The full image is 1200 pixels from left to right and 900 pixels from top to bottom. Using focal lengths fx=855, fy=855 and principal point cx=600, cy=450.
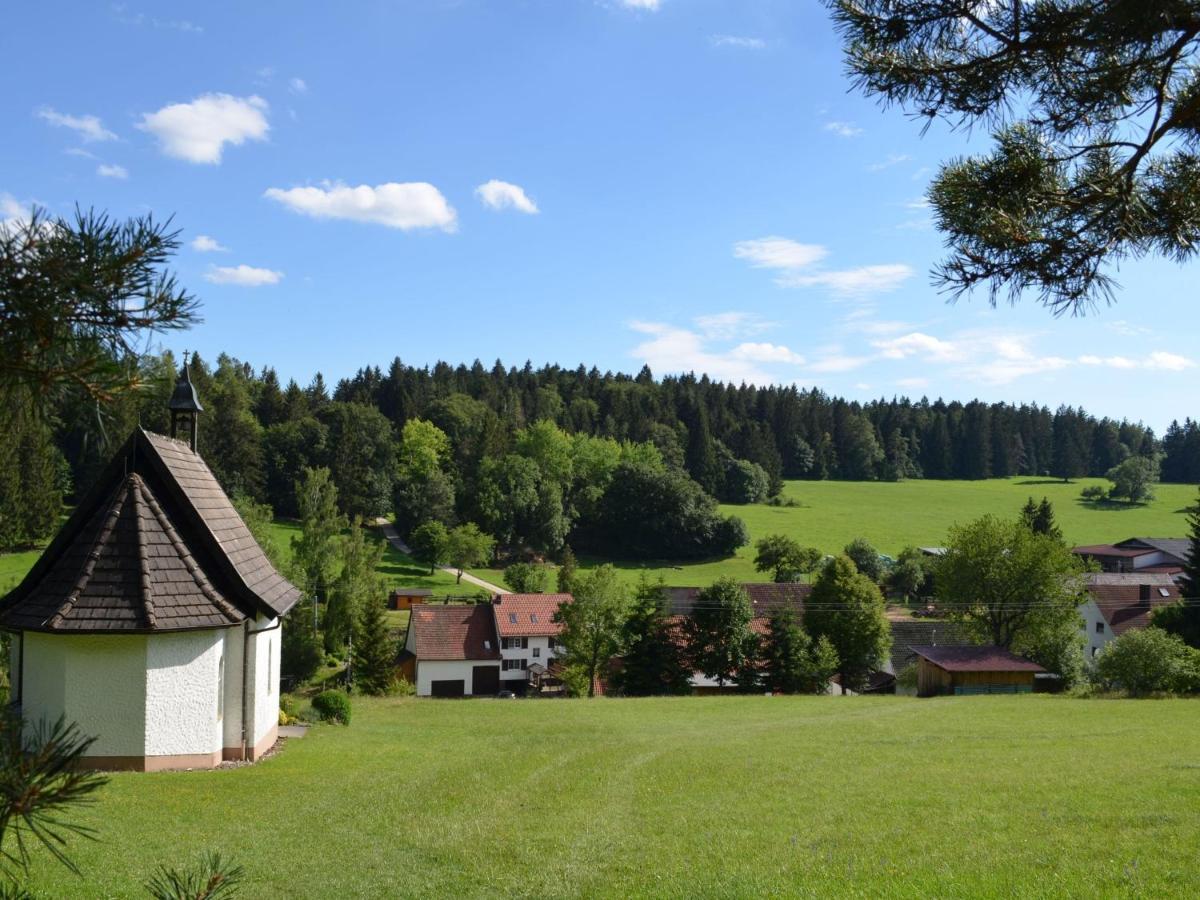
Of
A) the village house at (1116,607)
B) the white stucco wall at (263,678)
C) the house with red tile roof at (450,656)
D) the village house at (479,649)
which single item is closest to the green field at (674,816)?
the white stucco wall at (263,678)

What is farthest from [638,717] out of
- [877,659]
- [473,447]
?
[473,447]

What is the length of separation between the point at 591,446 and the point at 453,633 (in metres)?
52.7

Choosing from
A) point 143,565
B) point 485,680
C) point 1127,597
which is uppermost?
point 143,565

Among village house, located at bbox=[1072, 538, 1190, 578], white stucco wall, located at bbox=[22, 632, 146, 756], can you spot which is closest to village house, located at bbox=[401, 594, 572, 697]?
white stucco wall, located at bbox=[22, 632, 146, 756]

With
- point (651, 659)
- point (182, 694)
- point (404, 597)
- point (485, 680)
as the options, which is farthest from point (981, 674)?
point (404, 597)

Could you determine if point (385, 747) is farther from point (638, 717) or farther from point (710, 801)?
point (638, 717)

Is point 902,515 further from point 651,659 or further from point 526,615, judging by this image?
point 651,659

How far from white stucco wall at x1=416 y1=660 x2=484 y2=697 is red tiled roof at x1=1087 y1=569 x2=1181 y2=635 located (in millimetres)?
35530

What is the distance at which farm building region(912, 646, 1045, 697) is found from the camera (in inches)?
1598

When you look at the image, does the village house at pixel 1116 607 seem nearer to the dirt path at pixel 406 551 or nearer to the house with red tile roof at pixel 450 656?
the house with red tile roof at pixel 450 656

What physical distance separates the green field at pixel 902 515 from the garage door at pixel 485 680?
80.2 feet

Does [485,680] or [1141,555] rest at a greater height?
[1141,555]

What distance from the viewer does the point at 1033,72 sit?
6809 millimetres

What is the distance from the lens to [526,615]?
49.1 metres
